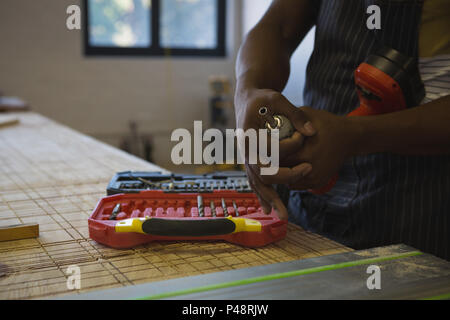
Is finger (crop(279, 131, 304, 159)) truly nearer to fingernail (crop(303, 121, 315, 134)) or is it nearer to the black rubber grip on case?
fingernail (crop(303, 121, 315, 134))

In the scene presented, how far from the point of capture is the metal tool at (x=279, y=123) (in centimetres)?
62

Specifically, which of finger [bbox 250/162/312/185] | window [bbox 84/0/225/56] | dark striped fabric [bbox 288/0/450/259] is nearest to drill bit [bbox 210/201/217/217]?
finger [bbox 250/162/312/185]

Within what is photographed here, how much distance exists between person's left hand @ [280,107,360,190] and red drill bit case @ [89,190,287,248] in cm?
10

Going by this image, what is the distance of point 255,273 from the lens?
1.84ft

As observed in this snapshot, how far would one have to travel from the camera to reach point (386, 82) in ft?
2.51

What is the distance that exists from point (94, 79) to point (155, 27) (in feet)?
2.85

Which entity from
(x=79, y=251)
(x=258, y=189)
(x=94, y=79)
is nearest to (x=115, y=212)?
(x=79, y=251)

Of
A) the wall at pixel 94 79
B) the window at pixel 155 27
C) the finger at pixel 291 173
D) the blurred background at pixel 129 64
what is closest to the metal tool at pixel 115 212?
the finger at pixel 291 173

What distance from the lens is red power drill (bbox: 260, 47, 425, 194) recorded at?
766 millimetres

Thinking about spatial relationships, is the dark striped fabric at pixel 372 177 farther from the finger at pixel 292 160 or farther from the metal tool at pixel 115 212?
the metal tool at pixel 115 212

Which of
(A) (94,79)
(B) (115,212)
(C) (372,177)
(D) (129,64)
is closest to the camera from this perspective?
(B) (115,212)

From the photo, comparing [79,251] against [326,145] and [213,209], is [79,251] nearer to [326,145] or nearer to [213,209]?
[213,209]

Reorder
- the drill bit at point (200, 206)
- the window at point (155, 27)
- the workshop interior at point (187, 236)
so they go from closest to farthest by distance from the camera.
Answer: the workshop interior at point (187, 236) < the drill bit at point (200, 206) < the window at point (155, 27)

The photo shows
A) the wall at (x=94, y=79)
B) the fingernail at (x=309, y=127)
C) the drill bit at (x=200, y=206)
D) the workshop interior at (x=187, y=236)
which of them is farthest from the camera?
the wall at (x=94, y=79)
